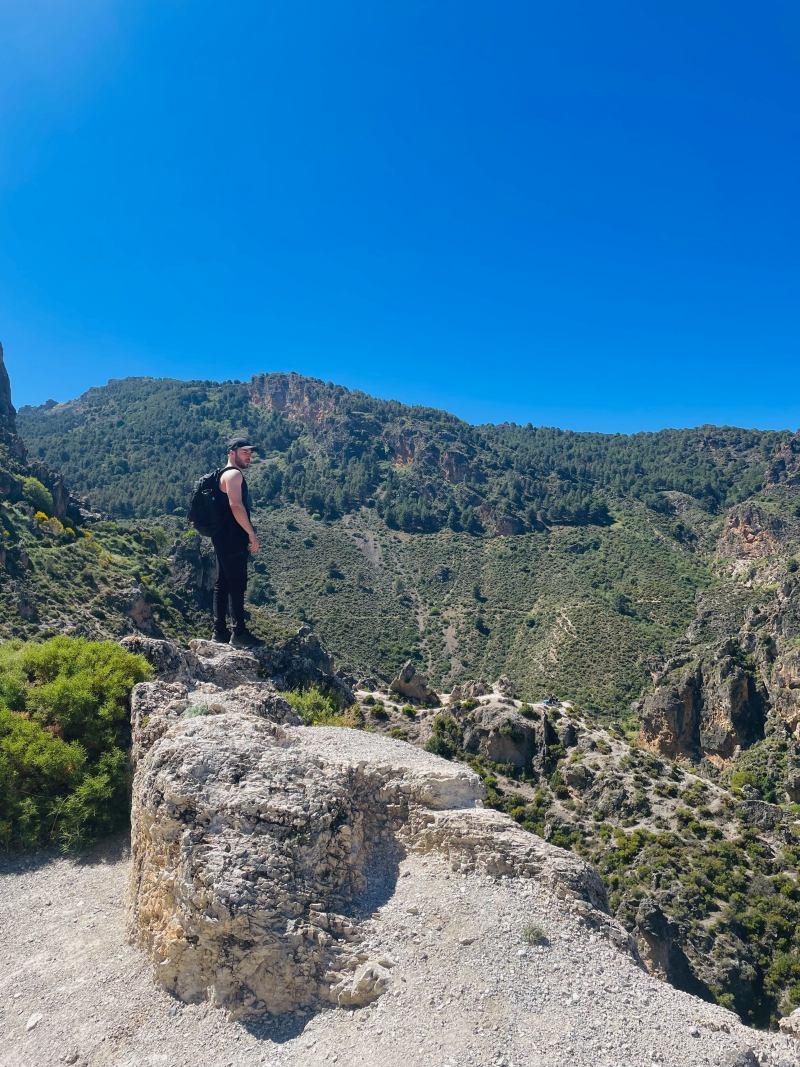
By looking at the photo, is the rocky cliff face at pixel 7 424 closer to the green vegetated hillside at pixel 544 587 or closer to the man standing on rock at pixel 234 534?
→ the green vegetated hillside at pixel 544 587

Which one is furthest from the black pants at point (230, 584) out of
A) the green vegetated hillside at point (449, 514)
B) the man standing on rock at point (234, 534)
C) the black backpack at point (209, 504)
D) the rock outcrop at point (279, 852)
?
the green vegetated hillside at point (449, 514)

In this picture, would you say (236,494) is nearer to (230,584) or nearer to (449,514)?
(230,584)

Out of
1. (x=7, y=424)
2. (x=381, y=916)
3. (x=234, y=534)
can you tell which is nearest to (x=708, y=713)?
(x=234, y=534)

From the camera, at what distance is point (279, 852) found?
21.9ft

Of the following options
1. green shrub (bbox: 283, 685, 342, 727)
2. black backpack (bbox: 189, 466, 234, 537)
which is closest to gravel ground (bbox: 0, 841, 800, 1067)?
black backpack (bbox: 189, 466, 234, 537)

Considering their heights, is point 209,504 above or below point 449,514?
below

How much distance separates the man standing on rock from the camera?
1086 cm

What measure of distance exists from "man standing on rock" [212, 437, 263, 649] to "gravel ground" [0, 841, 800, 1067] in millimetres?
6058

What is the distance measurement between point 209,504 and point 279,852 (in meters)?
6.52

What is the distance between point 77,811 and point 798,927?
981 inches

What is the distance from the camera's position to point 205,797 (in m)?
7.07

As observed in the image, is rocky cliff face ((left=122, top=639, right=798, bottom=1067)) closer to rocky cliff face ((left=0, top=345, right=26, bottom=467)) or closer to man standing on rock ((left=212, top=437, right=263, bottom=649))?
man standing on rock ((left=212, top=437, right=263, bottom=649))

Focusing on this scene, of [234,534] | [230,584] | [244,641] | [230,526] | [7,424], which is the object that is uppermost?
[7,424]

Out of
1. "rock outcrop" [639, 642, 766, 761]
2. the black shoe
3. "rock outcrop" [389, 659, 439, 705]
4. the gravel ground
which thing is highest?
the black shoe
